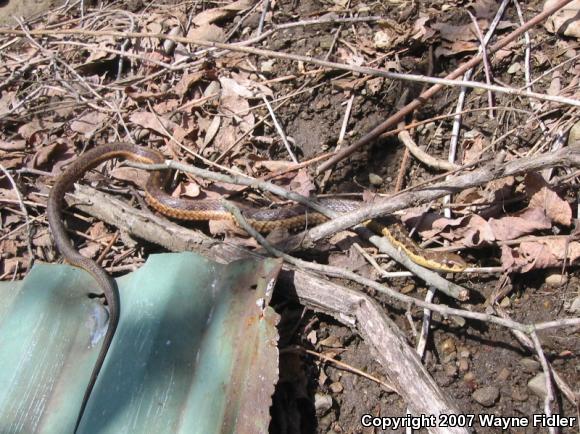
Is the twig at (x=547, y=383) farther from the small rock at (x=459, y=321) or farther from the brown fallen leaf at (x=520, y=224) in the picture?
the brown fallen leaf at (x=520, y=224)

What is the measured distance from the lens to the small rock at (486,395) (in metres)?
2.87

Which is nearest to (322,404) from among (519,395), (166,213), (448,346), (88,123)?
(448,346)

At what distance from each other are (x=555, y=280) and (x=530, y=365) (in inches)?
23.6

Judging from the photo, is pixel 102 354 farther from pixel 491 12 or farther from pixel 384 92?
pixel 491 12

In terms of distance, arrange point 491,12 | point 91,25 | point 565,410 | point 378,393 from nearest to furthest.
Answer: point 565,410
point 378,393
point 491,12
point 91,25

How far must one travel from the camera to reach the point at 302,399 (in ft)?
9.82

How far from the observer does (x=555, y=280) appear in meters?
3.21

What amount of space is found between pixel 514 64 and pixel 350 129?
143 cm

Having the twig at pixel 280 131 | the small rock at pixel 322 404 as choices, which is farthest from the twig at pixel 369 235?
the small rock at pixel 322 404

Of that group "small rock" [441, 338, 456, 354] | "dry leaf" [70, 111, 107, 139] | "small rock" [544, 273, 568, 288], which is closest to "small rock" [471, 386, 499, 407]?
"small rock" [441, 338, 456, 354]

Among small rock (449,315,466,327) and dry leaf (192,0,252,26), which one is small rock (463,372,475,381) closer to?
small rock (449,315,466,327)

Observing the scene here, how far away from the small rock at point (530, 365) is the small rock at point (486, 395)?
21 centimetres

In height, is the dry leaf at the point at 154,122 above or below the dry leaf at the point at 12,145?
above

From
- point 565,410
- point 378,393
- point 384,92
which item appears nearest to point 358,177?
point 384,92
